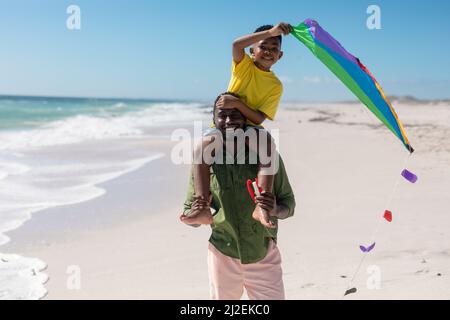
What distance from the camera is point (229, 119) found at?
2486mm

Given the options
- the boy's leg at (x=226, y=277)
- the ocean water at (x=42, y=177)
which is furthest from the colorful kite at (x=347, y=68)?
the ocean water at (x=42, y=177)

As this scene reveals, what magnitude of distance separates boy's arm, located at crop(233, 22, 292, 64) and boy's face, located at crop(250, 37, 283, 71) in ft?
0.29

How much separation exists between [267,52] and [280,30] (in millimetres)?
235

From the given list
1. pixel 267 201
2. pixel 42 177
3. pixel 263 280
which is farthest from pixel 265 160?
pixel 42 177

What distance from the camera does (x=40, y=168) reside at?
419 inches

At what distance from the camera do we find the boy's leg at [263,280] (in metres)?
2.44

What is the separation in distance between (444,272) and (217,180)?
3.19 m

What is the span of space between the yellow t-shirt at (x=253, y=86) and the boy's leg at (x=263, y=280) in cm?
83

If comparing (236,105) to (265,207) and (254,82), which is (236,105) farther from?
(265,207)

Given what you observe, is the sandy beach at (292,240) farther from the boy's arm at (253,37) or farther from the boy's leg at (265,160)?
the boy's arm at (253,37)

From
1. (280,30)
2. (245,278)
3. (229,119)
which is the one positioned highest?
(280,30)

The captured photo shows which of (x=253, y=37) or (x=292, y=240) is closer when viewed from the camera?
(x=253, y=37)
